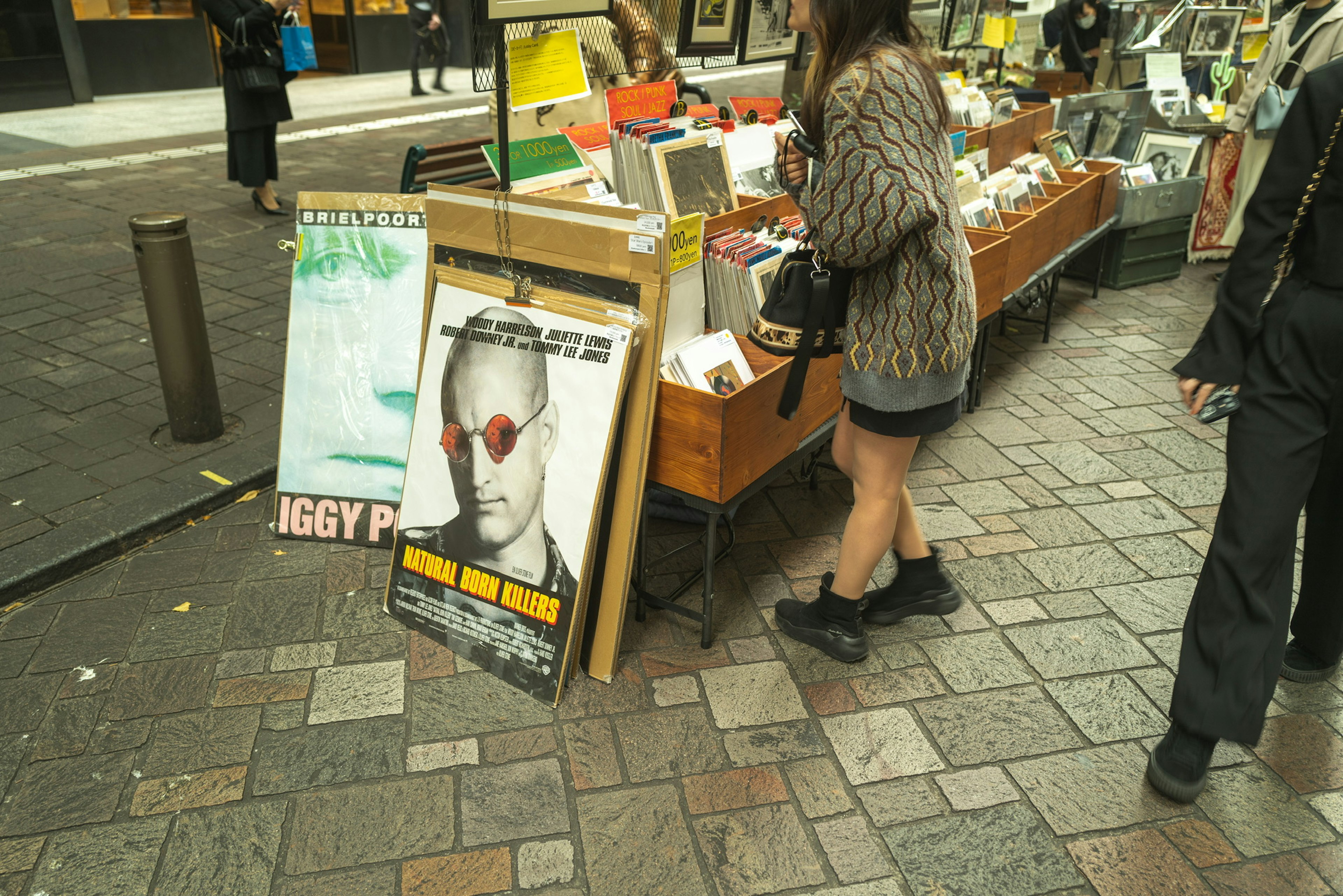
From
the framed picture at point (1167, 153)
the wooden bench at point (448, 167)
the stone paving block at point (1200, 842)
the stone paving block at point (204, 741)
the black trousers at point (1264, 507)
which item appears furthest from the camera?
the framed picture at point (1167, 153)

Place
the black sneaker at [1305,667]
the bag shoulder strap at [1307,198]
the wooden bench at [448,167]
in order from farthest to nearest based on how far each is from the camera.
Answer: the wooden bench at [448,167], the black sneaker at [1305,667], the bag shoulder strap at [1307,198]

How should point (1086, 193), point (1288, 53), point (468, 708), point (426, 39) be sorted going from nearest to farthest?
point (468, 708)
point (1086, 193)
point (1288, 53)
point (426, 39)

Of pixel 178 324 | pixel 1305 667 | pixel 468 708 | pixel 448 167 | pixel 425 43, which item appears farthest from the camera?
pixel 425 43

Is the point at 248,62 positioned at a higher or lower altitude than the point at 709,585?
higher

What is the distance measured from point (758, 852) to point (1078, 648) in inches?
55.2

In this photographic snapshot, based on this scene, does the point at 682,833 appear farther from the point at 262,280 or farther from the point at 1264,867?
the point at 262,280

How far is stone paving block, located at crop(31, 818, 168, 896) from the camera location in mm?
2213

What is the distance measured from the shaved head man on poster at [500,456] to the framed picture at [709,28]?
1.84 metres

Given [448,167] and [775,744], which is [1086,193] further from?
[775,744]

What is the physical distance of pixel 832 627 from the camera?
3.03 m

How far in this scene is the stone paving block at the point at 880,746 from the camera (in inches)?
102

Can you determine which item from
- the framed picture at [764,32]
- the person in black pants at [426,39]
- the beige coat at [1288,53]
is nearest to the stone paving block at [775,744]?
the framed picture at [764,32]

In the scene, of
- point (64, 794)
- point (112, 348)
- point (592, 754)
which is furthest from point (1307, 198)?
point (112, 348)

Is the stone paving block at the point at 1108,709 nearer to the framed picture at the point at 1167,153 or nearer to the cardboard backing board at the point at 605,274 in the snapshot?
the cardboard backing board at the point at 605,274
